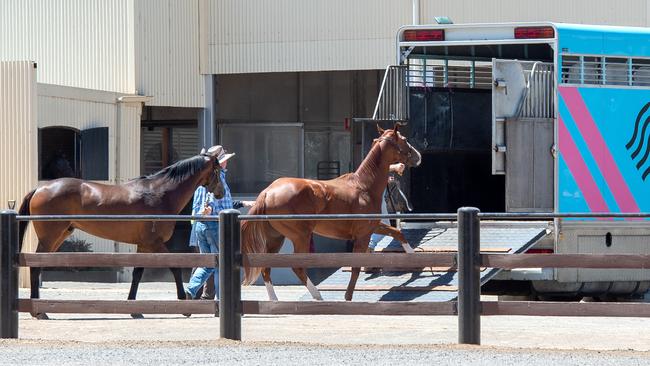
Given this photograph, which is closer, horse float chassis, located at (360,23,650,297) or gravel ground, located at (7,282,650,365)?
gravel ground, located at (7,282,650,365)

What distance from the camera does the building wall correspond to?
24750 millimetres

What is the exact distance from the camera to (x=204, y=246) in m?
15.6

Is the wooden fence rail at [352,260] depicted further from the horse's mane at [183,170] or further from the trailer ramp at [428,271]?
the horse's mane at [183,170]

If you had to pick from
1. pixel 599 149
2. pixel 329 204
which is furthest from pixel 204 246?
pixel 599 149

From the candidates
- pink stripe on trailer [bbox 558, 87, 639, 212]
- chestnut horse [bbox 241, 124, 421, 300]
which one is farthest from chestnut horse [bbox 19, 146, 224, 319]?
pink stripe on trailer [bbox 558, 87, 639, 212]

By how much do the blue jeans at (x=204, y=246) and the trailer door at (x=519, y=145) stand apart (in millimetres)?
3262

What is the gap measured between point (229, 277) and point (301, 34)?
14255 millimetres

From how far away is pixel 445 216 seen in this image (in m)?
11.5

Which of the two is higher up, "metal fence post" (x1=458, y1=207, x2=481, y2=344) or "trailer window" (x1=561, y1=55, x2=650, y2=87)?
"trailer window" (x1=561, y1=55, x2=650, y2=87)

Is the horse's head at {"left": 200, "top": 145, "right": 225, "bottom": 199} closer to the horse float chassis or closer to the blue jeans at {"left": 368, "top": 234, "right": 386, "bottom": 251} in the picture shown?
the blue jeans at {"left": 368, "top": 234, "right": 386, "bottom": 251}

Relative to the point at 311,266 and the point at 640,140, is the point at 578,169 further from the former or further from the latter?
the point at 311,266

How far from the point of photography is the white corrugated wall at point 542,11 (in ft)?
78.9

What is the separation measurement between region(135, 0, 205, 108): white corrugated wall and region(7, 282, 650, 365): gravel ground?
408 inches

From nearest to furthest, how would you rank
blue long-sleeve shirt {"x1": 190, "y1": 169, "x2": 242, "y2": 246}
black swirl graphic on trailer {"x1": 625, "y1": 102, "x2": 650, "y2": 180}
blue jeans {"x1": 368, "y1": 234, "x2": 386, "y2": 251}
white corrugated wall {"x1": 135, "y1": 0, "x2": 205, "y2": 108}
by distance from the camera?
black swirl graphic on trailer {"x1": 625, "y1": 102, "x2": 650, "y2": 180}
blue long-sleeve shirt {"x1": 190, "y1": 169, "x2": 242, "y2": 246}
blue jeans {"x1": 368, "y1": 234, "x2": 386, "y2": 251}
white corrugated wall {"x1": 135, "y1": 0, "x2": 205, "y2": 108}
